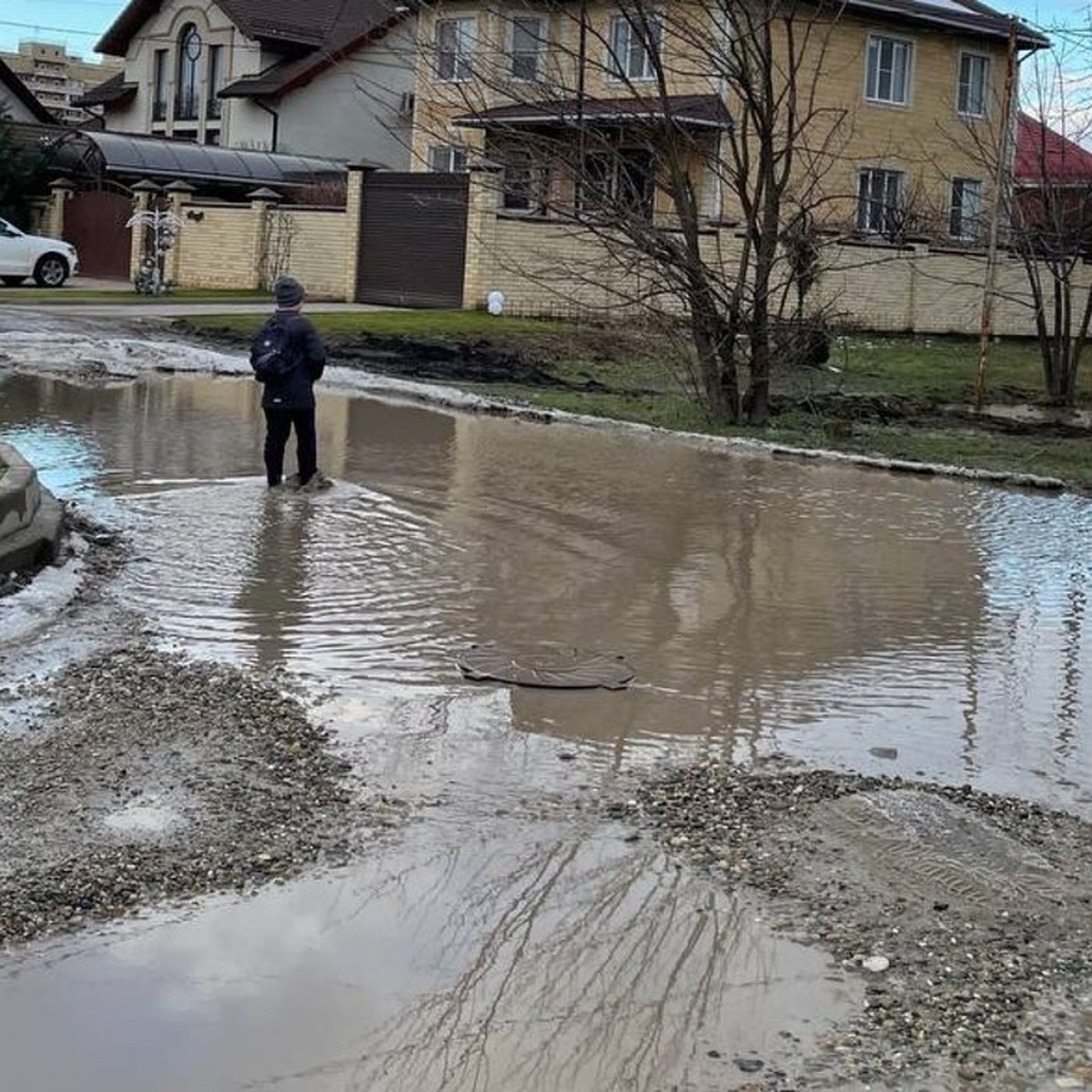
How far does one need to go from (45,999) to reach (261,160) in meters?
41.7

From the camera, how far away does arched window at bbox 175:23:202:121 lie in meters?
50.8

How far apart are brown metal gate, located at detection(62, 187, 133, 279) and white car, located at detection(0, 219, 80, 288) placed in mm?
4580

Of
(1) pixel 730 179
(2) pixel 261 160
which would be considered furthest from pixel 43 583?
(2) pixel 261 160

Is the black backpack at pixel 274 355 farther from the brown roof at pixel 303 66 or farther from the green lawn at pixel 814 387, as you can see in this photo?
the brown roof at pixel 303 66

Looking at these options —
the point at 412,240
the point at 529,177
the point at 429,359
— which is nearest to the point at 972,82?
the point at 412,240

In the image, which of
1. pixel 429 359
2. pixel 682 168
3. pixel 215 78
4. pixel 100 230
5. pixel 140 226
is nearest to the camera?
pixel 682 168

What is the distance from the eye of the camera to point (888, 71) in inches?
1519

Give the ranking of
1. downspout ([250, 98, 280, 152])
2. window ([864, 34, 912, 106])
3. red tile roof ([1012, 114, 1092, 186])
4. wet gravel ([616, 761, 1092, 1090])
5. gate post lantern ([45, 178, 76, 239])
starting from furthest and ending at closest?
downspout ([250, 98, 280, 152]), gate post lantern ([45, 178, 76, 239]), window ([864, 34, 912, 106]), red tile roof ([1012, 114, 1092, 186]), wet gravel ([616, 761, 1092, 1090])

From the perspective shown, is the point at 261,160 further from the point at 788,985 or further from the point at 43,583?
the point at 788,985

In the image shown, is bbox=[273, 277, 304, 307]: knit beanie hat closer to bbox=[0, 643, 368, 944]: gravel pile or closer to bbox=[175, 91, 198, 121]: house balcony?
bbox=[0, 643, 368, 944]: gravel pile

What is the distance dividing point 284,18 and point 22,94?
8615 millimetres

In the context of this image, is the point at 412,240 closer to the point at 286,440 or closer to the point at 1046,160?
the point at 1046,160

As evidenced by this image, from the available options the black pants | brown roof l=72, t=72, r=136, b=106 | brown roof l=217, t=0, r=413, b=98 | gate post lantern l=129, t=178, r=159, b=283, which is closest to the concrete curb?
the black pants

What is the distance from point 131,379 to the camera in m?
18.3
